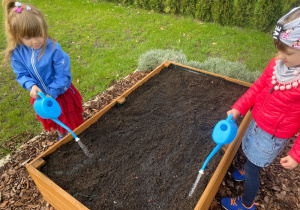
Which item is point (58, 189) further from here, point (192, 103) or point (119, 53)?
point (119, 53)

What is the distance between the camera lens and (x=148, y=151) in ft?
7.73

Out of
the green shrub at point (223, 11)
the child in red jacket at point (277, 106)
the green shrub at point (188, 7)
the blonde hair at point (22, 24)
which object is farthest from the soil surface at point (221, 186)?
the green shrub at point (188, 7)

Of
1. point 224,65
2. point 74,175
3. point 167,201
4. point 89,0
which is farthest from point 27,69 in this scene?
point 89,0

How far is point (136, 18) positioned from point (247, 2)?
3120mm

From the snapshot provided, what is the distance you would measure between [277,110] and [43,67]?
6.81 ft

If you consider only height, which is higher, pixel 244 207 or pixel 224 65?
pixel 224 65

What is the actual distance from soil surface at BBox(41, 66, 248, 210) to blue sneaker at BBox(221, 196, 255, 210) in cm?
35

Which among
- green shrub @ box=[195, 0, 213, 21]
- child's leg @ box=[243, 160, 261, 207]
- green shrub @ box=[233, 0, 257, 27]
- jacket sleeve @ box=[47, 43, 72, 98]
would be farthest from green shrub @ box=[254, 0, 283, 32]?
jacket sleeve @ box=[47, 43, 72, 98]

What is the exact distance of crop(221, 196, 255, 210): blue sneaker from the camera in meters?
2.06

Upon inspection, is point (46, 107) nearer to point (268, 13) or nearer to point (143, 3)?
point (268, 13)

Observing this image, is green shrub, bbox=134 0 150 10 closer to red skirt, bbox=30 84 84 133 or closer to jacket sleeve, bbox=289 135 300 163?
red skirt, bbox=30 84 84 133

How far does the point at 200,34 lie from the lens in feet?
18.7

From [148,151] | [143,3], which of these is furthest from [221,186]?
[143,3]

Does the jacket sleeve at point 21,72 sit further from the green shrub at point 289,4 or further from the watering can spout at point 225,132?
the green shrub at point 289,4
